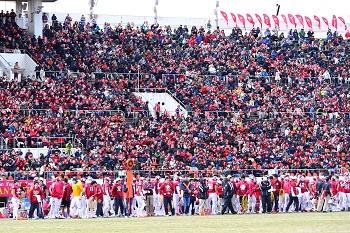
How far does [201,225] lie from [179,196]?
9378 millimetres

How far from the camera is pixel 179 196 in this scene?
3756 cm

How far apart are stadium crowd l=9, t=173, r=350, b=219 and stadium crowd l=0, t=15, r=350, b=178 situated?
18.6 ft

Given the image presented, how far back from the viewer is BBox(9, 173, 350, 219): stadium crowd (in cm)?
3534

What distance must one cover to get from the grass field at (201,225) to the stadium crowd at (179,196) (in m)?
3.27

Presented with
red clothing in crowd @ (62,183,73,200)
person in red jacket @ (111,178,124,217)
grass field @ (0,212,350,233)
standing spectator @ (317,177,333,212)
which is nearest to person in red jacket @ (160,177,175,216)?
person in red jacket @ (111,178,124,217)

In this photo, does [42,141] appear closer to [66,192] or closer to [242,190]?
[66,192]

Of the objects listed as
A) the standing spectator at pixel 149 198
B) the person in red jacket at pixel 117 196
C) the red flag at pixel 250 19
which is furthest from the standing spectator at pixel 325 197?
the red flag at pixel 250 19

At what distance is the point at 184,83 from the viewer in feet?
185

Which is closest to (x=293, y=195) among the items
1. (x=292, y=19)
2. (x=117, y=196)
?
(x=117, y=196)

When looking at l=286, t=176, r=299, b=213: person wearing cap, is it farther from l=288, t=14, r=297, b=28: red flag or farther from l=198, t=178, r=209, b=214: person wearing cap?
l=288, t=14, r=297, b=28: red flag

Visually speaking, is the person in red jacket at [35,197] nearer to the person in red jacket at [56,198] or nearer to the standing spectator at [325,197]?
the person in red jacket at [56,198]

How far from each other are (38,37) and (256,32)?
1617cm

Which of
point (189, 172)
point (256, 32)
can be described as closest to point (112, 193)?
point (189, 172)

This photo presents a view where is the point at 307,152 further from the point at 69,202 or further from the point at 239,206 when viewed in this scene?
the point at 69,202
